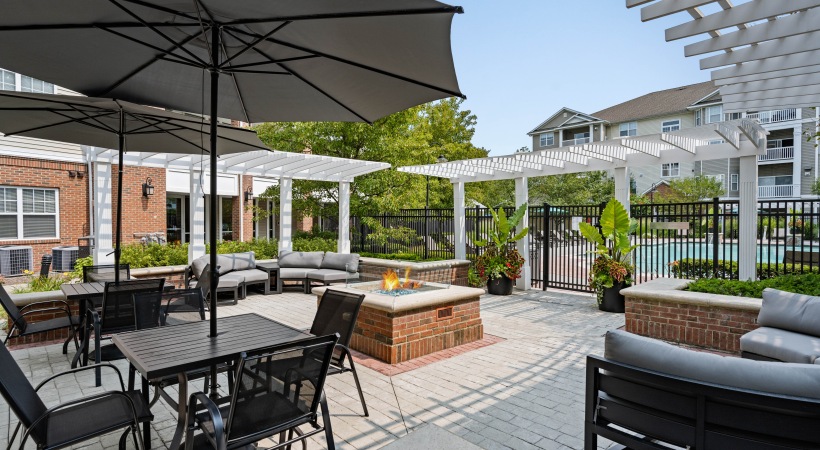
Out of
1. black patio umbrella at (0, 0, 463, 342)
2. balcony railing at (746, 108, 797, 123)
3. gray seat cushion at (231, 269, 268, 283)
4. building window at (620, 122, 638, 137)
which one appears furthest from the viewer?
building window at (620, 122, 638, 137)

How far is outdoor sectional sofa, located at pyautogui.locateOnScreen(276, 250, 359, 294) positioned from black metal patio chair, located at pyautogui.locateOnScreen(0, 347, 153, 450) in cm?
723

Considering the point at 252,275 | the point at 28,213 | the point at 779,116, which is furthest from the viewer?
the point at 779,116

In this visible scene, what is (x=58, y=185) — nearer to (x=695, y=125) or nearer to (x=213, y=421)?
(x=213, y=421)

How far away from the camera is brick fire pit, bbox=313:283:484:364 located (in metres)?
5.24

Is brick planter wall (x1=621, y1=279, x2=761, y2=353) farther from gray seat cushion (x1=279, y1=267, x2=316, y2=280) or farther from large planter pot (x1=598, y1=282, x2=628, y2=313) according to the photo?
gray seat cushion (x1=279, y1=267, x2=316, y2=280)

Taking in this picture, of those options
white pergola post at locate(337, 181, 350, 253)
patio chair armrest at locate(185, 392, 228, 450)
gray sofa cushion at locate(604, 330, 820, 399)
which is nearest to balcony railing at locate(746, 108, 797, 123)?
white pergola post at locate(337, 181, 350, 253)

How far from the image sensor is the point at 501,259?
412 inches

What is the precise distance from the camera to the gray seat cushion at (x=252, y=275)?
31.3 feet

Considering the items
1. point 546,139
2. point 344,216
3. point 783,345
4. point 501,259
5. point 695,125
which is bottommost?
point 783,345

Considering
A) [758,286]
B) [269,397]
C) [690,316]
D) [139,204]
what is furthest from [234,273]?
[758,286]

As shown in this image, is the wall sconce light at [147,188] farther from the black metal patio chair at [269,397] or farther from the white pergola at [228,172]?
the black metal patio chair at [269,397]

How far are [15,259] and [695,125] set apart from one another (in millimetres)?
41098

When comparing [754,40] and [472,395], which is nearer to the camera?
[472,395]

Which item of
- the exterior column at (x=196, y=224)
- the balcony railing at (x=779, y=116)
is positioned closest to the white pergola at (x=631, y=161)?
the exterior column at (x=196, y=224)
